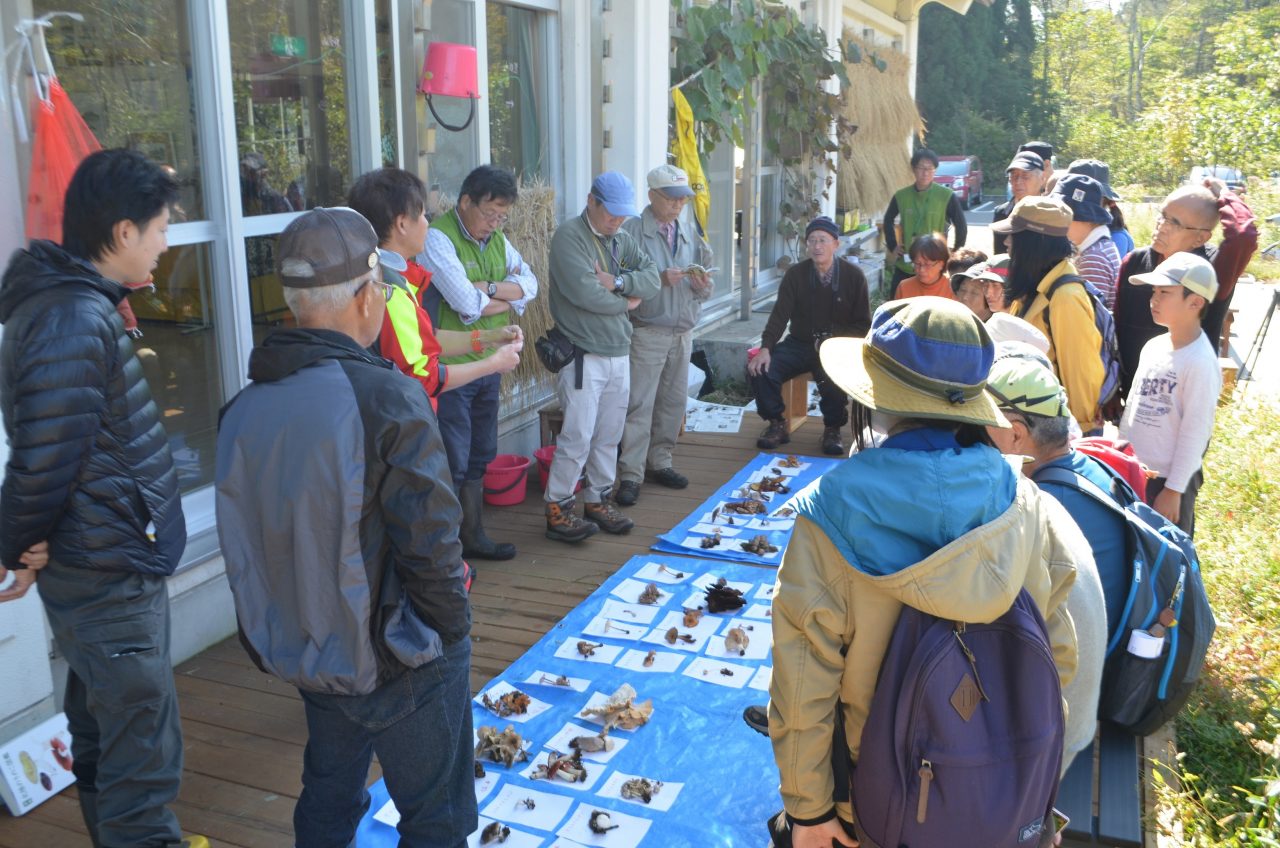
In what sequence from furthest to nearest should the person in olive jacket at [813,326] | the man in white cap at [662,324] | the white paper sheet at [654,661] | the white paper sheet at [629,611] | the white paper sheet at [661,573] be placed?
the person in olive jacket at [813,326]
the man in white cap at [662,324]
the white paper sheet at [661,573]
the white paper sheet at [629,611]
the white paper sheet at [654,661]

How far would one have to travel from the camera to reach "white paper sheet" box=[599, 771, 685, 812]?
2.90 meters

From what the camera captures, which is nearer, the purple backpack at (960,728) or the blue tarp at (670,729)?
the purple backpack at (960,728)

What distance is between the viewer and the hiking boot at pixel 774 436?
6465mm

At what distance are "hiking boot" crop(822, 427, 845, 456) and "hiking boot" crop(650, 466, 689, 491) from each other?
3.40 feet

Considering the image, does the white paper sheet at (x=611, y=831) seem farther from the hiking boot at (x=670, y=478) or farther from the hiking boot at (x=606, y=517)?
the hiking boot at (x=670, y=478)

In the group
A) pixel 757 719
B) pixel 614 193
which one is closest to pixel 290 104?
pixel 614 193

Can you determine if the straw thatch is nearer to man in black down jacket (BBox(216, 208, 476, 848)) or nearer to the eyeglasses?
the eyeglasses

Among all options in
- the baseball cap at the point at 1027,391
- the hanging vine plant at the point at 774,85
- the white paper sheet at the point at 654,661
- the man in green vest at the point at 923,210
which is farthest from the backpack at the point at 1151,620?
the man in green vest at the point at 923,210

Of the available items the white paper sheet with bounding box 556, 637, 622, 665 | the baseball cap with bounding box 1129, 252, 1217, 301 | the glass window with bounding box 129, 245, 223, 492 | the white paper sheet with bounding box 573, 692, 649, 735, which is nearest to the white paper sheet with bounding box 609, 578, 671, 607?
the white paper sheet with bounding box 556, 637, 622, 665

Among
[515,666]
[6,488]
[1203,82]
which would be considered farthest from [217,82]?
[1203,82]

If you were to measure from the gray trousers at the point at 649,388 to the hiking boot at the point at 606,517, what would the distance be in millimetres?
404

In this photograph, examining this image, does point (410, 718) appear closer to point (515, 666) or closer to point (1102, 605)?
point (1102, 605)

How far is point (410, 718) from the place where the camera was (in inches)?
80.2

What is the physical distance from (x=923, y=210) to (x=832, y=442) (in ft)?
8.07
